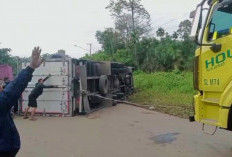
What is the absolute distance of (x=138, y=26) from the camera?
141ft

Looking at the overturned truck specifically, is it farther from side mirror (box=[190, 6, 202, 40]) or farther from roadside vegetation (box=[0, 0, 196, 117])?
side mirror (box=[190, 6, 202, 40])

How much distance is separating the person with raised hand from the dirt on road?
153 inches

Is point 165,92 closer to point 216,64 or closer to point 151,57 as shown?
point 151,57

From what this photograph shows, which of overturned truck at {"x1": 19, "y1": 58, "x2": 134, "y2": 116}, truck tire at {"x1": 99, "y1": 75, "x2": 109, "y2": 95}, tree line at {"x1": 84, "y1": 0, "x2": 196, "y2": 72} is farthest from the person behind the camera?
tree line at {"x1": 84, "y1": 0, "x2": 196, "y2": 72}

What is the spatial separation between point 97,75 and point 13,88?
13.0 meters

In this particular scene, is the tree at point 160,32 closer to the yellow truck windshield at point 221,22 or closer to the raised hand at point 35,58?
the yellow truck windshield at point 221,22

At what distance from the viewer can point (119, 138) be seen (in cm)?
920

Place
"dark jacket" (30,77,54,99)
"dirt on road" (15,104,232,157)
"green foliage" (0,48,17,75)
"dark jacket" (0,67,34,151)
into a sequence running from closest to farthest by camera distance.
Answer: "dark jacket" (0,67,34,151)
"dirt on road" (15,104,232,157)
"dark jacket" (30,77,54,99)
"green foliage" (0,48,17,75)

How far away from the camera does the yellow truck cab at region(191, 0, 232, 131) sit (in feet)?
18.9

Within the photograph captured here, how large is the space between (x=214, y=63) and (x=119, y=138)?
3.93 m

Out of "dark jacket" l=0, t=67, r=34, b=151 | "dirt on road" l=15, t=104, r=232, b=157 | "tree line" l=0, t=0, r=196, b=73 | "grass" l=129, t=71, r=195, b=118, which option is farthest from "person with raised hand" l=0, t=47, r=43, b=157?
"tree line" l=0, t=0, r=196, b=73

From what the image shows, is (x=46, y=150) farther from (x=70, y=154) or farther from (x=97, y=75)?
(x=97, y=75)

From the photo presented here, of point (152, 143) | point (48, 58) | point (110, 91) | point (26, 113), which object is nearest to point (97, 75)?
point (110, 91)

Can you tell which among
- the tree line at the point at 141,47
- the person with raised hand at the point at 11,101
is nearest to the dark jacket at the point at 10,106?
the person with raised hand at the point at 11,101
